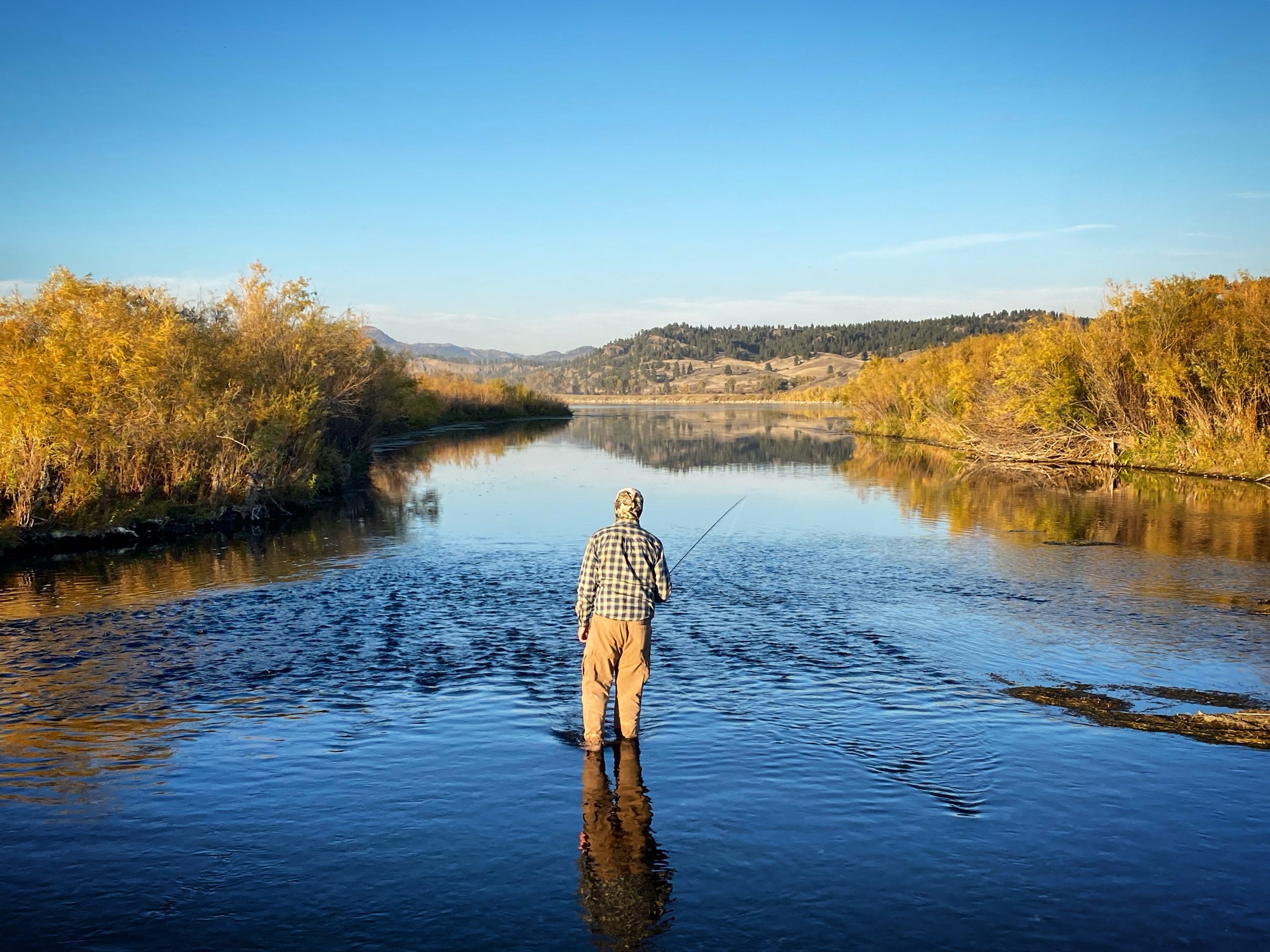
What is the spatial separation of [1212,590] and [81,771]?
1724 cm

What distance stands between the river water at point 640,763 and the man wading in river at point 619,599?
0.85 m

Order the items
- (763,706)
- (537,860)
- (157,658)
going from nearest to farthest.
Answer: (537,860) < (763,706) < (157,658)

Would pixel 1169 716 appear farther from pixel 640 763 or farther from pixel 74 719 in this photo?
pixel 74 719

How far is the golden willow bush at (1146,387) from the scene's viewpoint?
37219 millimetres

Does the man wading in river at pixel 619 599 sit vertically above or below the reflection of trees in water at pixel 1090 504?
above

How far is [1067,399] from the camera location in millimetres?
46094

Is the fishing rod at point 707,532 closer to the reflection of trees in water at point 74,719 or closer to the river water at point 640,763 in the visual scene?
the river water at point 640,763

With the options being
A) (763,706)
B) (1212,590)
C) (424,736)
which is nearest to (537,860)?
(424,736)

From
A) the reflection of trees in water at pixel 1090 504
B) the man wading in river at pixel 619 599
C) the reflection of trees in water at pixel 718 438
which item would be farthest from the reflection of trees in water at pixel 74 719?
the reflection of trees in water at pixel 718 438

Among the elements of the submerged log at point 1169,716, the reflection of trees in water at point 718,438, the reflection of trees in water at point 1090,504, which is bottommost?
the submerged log at point 1169,716

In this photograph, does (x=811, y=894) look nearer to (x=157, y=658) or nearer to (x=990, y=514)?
(x=157, y=658)

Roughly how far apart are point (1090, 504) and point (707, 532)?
14.4 m

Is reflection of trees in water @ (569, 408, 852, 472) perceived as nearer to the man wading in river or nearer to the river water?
the river water

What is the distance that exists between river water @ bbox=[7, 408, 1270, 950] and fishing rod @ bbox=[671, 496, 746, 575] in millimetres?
516
